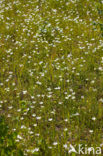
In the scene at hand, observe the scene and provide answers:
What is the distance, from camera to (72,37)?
25.5 feet

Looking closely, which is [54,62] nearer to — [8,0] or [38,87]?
[38,87]

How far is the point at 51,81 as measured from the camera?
6.01m

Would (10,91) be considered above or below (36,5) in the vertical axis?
below

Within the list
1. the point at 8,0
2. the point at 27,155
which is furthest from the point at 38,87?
the point at 8,0

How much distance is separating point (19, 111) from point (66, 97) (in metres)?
0.95

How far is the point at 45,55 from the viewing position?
716 centimetres

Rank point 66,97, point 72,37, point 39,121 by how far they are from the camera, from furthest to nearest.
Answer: point 72,37, point 66,97, point 39,121

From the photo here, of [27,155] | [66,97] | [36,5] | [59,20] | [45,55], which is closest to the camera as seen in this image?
[27,155]

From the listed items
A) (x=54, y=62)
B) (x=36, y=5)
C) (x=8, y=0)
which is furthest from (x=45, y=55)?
(x=8, y=0)

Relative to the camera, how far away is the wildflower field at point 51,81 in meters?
4.36

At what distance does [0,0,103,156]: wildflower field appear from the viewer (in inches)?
171

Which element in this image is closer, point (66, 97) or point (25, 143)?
point (25, 143)

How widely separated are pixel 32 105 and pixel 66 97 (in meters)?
0.70

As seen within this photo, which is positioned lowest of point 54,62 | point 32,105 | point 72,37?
point 32,105
